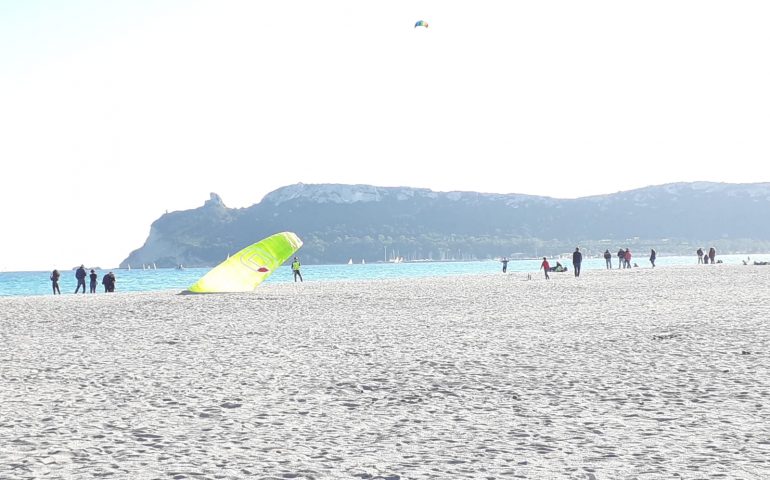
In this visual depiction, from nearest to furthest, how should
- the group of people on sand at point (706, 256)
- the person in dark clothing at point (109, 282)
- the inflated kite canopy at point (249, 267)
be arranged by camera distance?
1. the inflated kite canopy at point (249, 267)
2. the person in dark clothing at point (109, 282)
3. the group of people on sand at point (706, 256)

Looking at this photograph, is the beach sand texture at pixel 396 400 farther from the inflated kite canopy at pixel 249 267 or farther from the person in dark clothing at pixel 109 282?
the person in dark clothing at pixel 109 282

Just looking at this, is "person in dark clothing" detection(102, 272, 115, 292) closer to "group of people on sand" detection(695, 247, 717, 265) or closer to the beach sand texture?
the beach sand texture

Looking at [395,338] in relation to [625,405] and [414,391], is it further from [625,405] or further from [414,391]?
[625,405]

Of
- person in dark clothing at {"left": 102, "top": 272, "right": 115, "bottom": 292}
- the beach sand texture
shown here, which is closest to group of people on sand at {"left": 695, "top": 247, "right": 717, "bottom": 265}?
person in dark clothing at {"left": 102, "top": 272, "right": 115, "bottom": 292}

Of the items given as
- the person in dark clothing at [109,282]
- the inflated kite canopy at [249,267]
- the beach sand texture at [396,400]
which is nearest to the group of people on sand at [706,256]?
the inflated kite canopy at [249,267]

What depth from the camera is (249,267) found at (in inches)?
1399

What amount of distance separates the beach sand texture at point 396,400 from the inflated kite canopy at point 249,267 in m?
16.1

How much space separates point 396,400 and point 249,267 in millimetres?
27480

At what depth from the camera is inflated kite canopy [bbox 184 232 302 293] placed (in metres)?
34.5

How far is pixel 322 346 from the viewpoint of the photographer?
46.7ft

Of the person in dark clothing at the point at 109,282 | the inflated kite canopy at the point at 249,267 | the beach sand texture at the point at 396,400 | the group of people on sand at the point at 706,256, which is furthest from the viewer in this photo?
the group of people on sand at the point at 706,256

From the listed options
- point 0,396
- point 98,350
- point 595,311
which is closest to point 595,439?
point 0,396

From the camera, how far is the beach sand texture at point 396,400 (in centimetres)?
611

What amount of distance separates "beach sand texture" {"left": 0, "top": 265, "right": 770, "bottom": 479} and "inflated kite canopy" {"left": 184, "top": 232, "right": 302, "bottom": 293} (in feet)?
52.8
